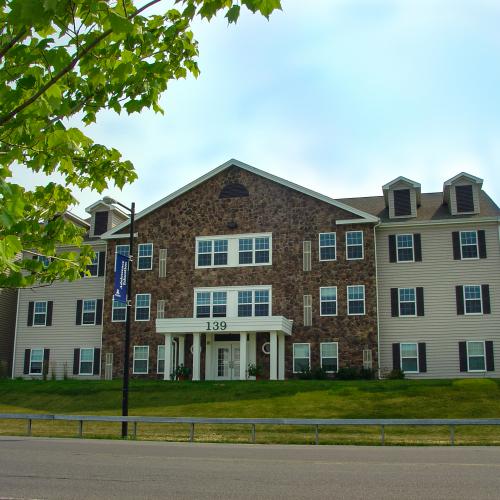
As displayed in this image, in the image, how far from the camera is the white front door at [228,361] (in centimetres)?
3653

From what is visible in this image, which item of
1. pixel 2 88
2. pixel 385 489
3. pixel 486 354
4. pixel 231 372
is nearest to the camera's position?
pixel 2 88

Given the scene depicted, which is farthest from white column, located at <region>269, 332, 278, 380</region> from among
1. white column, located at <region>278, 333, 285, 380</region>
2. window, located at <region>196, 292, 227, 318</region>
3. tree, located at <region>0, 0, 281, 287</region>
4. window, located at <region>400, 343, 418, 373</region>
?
tree, located at <region>0, 0, 281, 287</region>

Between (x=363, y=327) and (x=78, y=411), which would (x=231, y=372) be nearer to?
(x=363, y=327)

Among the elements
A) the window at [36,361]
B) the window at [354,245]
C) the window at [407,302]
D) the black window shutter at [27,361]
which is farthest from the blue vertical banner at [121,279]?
the black window shutter at [27,361]

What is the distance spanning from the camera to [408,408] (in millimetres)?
25344

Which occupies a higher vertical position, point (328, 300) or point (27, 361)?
point (328, 300)

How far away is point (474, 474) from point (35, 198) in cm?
813

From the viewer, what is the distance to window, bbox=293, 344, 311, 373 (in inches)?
1390

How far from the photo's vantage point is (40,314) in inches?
1652

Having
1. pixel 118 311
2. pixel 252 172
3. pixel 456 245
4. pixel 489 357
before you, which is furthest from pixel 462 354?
pixel 118 311

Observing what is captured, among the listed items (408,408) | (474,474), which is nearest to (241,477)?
(474,474)

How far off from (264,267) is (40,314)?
14.6 m

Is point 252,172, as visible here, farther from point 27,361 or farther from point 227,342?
point 27,361

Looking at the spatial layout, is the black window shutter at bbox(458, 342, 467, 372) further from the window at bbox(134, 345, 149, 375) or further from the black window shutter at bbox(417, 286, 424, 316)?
the window at bbox(134, 345, 149, 375)
